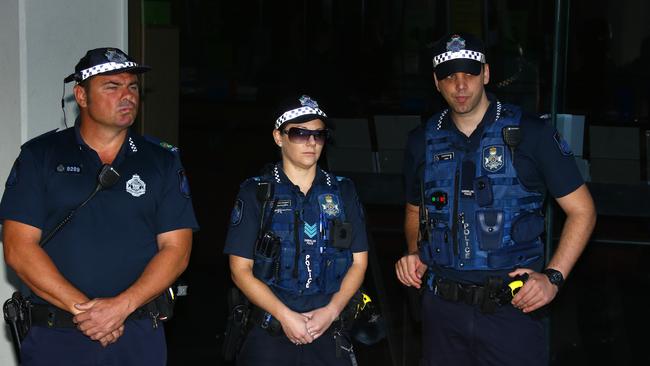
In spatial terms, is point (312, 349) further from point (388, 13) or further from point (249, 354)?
point (388, 13)

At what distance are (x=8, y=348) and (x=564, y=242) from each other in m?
3.03

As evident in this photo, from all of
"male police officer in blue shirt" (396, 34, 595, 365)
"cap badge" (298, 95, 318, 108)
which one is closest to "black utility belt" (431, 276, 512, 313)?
"male police officer in blue shirt" (396, 34, 595, 365)

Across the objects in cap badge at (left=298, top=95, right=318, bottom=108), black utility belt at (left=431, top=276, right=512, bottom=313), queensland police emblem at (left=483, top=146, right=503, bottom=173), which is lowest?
black utility belt at (left=431, top=276, right=512, bottom=313)

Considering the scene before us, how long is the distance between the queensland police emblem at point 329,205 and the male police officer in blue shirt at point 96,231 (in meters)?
0.56

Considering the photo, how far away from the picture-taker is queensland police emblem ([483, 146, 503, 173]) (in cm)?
453

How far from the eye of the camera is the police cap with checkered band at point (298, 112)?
4332 mm

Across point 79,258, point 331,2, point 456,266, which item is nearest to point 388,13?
point 331,2

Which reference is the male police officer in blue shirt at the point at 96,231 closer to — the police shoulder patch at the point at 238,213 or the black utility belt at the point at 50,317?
the black utility belt at the point at 50,317

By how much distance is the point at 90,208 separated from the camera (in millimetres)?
4211

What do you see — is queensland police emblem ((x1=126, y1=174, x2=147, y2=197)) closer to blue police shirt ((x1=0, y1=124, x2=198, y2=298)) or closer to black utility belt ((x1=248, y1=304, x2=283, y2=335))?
blue police shirt ((x1=0, y1=124, x2=198, y2=298))

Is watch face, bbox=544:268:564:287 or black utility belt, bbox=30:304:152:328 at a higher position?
watch face, bbox=544:268:564:287

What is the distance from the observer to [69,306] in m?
4.14

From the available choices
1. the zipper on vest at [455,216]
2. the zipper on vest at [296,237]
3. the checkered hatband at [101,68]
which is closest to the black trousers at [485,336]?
the zipper on vest at [455,216]

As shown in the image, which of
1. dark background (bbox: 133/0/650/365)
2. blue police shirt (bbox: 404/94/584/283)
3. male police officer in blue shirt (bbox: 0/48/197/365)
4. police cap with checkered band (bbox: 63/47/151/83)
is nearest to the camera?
male police officer in blue shirt (bbox: 0/48/197/365)
